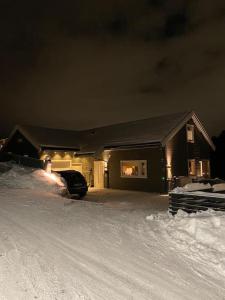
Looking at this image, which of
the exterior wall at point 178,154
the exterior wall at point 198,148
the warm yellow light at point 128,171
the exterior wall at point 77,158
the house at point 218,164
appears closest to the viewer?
the exterior wall at point 178,154

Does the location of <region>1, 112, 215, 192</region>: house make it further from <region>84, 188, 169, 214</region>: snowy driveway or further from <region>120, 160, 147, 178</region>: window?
<region>84, 188, 169, 214</region>: snowy driveway

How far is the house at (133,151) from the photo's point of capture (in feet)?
71.1

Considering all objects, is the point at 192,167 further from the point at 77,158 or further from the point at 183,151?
the point at 77,158

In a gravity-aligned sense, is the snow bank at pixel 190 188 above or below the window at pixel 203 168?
below

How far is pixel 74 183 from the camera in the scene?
725 inches

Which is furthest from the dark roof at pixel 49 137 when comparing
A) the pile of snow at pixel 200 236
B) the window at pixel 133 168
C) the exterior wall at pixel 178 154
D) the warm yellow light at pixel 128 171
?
the pile of snow at pixel 200 236

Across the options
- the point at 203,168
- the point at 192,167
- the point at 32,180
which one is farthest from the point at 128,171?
the point at 32,180

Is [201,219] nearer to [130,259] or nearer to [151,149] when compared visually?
[130,259]

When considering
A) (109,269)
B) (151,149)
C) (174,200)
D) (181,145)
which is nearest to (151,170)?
(151,149)

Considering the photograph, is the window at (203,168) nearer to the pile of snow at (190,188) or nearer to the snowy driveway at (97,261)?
the pile of snow at (190,188)

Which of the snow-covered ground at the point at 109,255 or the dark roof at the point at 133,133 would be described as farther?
the dark roof at the point at 133,133

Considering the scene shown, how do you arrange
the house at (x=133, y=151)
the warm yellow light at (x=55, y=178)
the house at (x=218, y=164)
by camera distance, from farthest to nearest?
the house at (x=218, y=164) → the house at (x=133, y=151) → the warm yellow light at (x=55, y=178)

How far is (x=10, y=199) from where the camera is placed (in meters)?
12.7

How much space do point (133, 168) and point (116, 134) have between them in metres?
4.94
